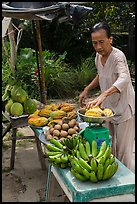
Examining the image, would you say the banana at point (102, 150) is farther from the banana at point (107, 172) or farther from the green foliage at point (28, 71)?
the green foliage at point (28, 71)

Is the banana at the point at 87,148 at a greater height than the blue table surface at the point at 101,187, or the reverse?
the banana at the point at 87,148

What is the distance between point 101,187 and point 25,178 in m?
2.03

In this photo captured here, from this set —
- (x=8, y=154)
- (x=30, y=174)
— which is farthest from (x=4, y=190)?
(x=8, y=154)

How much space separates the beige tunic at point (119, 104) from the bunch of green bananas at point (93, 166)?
974 millimetres

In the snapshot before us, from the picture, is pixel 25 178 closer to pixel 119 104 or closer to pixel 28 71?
pixel 119 104

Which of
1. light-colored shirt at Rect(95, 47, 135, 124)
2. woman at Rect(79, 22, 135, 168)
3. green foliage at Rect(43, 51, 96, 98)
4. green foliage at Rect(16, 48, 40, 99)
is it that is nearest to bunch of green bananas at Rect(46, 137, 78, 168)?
woman at Rect(79, 22, 135, 168)

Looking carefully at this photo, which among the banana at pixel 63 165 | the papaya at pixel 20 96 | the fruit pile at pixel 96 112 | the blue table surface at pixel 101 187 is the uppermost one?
the fruit pile at pixel 96 112

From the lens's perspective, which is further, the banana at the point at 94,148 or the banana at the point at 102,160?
the banana at the point at 94,148

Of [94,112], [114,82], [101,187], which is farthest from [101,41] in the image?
[101,187]

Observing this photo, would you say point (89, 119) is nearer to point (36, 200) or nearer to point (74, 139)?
point (74, 139)

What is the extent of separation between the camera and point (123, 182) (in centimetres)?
231

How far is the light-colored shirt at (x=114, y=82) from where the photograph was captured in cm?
323

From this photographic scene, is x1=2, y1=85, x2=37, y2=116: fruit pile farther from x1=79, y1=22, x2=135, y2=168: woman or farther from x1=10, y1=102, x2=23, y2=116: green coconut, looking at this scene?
x1=79, y1=22, x2=135, y2=168: woman

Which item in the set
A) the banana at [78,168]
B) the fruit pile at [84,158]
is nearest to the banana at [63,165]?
the fruit pile at [84,158]
